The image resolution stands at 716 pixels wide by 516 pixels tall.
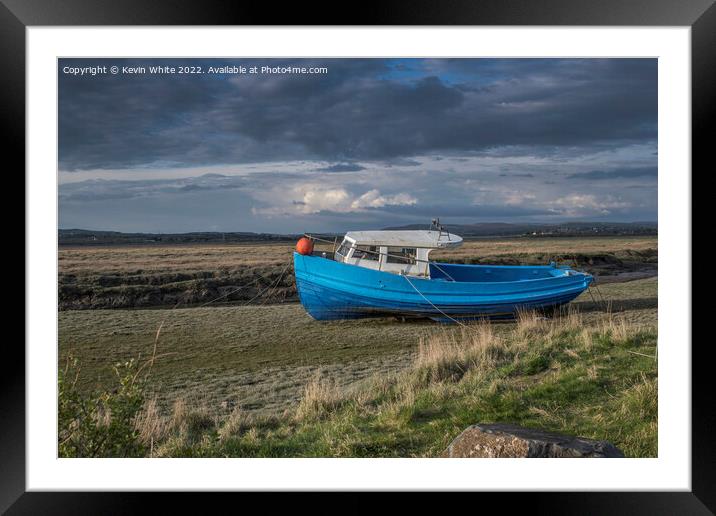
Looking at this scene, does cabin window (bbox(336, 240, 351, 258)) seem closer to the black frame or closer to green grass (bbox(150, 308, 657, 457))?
green grass (bbox(150, 308, 657, 457))

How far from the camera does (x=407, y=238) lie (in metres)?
12.8

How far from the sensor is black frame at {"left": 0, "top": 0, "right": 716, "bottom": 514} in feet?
13.5

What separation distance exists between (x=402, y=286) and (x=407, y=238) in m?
1.00

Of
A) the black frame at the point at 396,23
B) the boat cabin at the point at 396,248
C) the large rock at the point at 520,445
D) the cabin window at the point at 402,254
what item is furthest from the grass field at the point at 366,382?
the cabin window at the point at 402,254

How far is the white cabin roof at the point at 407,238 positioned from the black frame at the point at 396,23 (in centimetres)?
838

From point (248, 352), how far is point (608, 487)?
7.25 m

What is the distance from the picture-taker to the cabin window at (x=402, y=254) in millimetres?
12758

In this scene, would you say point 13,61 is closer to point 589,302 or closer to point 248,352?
point 248,352

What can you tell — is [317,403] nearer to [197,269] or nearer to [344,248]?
[344,248]

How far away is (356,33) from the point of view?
15.3ft

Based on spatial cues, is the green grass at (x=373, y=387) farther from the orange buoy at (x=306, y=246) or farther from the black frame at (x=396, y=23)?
the orange buoy at (x=306, y=246)

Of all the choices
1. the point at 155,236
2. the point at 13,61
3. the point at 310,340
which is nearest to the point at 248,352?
the point at 310,340

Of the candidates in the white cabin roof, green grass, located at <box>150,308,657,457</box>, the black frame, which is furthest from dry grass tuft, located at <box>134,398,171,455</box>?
the white cabin roof

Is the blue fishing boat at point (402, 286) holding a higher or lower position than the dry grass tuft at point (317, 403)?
higher
